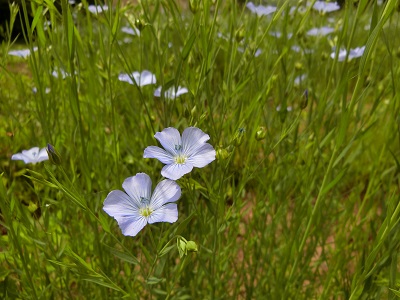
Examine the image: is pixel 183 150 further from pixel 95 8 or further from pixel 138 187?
pixel 95 8

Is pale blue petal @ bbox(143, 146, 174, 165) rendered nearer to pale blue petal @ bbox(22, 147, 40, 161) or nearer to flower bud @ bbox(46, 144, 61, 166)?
flower bud @ bbox(46, 144, 61, 166)

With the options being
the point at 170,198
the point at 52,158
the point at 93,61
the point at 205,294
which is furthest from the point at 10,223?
the point at 205,294

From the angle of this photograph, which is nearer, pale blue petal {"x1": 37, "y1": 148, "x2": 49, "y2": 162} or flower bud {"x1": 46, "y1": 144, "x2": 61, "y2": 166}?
flower bud {"x1": 46, "y1": 144, "x2": 61, "y2": 166}

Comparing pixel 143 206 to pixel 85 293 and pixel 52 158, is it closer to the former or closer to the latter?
pixel 52 158

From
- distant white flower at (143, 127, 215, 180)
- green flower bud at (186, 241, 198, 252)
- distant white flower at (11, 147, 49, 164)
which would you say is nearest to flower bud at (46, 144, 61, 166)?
distant white flower at (143, 127, 215, 180)

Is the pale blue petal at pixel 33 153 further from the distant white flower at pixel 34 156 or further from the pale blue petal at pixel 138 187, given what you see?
the pale blue petal at pixel 138 187

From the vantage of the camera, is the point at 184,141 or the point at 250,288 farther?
the point at 250,288
